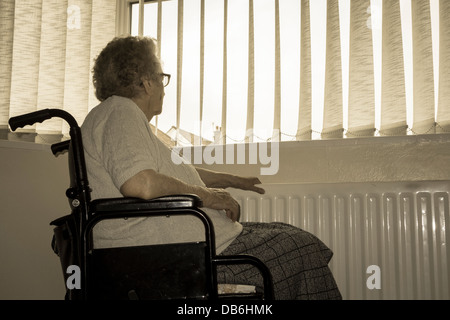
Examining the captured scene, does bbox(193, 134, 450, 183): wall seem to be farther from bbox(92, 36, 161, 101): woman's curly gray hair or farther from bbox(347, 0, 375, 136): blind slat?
bbox(92, 36, 161, 101): woman's curly gray hair

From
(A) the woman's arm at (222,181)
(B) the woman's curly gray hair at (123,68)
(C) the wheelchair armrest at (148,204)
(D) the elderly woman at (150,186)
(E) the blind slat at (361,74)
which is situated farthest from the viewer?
(E) the blind slat at (361,74)

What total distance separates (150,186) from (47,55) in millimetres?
1411

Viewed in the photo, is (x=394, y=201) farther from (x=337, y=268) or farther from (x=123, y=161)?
(x=123, y=161)

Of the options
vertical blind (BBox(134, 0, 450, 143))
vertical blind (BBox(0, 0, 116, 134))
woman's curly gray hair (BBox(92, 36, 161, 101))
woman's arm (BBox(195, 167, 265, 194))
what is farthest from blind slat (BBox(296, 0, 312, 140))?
vertical blind (BBox(0, 0, 116, 134))

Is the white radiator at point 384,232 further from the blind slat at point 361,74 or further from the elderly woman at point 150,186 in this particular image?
the elderly woman at point 150,186

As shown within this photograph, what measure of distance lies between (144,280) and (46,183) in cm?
111

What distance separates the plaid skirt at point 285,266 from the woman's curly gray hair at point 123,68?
578mm

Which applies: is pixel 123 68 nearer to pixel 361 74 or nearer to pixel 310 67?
pixel 310 67

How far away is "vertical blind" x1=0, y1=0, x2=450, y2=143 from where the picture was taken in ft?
6.28

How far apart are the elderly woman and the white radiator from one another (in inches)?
18.4

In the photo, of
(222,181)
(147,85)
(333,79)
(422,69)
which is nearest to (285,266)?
(222,181)

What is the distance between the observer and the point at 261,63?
2.11m

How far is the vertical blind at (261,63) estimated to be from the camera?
1.91 m

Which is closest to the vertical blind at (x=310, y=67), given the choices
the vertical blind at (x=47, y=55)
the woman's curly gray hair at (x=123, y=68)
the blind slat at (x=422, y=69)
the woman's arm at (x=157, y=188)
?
the blind slat at (x=422, y=69)
